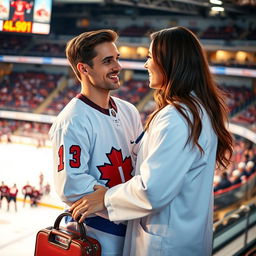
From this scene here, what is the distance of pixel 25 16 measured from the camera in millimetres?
2363

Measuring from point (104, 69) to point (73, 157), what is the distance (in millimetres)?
319

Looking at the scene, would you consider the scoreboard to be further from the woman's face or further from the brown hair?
the woman's face

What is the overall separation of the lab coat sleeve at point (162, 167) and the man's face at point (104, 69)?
0.31m

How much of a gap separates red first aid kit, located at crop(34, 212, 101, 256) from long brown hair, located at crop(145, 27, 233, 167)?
1.26 ft

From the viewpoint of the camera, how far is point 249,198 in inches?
195

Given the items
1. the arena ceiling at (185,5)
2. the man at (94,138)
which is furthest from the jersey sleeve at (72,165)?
the arena ceiling at (185,5)

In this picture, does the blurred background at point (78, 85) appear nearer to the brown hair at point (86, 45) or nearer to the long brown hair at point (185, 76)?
the brown hair at point (86, 45)

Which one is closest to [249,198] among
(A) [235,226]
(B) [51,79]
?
(A) [235,226]

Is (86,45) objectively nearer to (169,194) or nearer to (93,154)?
(93,154)

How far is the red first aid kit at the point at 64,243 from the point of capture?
4.01ft

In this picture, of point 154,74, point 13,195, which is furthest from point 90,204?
point 13,195

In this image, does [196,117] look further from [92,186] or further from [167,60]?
[92,186]

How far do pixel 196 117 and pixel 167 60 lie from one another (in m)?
0.18

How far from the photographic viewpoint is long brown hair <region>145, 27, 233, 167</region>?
118 centimetres
